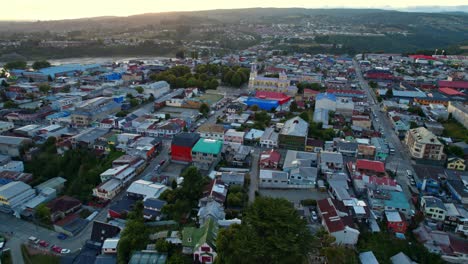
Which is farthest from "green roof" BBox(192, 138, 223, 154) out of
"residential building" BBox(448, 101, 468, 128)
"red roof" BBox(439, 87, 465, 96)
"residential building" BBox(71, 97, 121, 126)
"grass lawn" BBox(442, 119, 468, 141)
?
"red roof" BBox(439, 87, 465, 96)

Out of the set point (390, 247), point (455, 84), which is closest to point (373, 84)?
point (455, 84)

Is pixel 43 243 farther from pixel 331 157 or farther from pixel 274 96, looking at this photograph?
pixel 274 96

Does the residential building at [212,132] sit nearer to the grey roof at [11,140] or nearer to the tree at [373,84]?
the grey roof at [11,140]

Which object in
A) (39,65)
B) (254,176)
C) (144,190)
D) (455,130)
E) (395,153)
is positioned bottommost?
(455,130)

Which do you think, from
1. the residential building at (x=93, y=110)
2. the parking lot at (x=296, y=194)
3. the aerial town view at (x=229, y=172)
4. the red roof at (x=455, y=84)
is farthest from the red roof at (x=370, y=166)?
the red roof at (x=455, y=84)

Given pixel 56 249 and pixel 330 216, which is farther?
pixel 330 216

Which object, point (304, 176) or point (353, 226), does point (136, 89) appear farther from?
point (353, 226)

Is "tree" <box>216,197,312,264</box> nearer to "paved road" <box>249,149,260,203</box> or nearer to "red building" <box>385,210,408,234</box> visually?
"paved road" <box>249,149,260,203</box>
